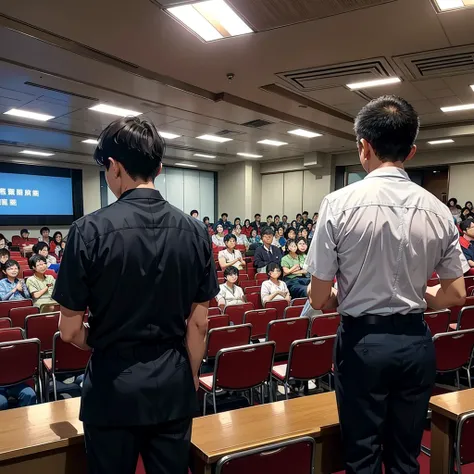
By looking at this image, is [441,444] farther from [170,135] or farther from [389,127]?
[170,135]

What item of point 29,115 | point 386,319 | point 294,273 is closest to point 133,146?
point 386,319

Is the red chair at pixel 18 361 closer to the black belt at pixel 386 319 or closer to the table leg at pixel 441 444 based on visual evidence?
the black belt at pixel 386 319

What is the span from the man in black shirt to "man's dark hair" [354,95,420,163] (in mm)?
675

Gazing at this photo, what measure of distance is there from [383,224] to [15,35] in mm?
4644

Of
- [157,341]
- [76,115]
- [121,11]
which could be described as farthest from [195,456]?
[76,115]

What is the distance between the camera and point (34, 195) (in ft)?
42.2

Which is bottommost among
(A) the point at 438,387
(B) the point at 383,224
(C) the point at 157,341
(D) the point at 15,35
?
(A) the point at 438,387

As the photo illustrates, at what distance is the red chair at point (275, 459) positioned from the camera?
1.22m

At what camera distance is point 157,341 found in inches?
44.3

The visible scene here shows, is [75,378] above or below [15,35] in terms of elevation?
below

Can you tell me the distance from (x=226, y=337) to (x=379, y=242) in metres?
2.17

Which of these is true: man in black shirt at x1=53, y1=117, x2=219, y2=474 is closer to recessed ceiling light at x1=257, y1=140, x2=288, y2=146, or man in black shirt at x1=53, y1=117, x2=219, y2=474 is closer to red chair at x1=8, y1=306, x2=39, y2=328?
red chair at x1=8, y1=306, x2=39, y2=328

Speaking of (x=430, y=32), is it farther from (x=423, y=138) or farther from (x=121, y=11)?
(x=423, y=138)

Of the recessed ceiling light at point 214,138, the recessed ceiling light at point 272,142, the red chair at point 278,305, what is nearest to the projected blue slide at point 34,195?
the recessed ceiling light at point 214,138
